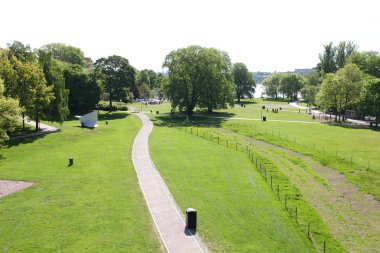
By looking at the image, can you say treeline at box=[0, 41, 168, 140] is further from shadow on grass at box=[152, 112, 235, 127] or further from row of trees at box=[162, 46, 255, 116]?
shadow on grass at box=[152, 112, 235, 127]

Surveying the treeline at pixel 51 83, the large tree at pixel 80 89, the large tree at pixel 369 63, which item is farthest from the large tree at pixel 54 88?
the large tree at pixel 369 63

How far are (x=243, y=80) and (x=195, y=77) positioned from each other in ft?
186

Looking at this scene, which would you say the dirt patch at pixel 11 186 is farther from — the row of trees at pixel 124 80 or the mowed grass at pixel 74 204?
the row of trees at pixel 124 80

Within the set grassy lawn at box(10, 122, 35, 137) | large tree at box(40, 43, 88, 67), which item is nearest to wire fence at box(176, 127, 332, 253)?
grassy lawn at box(10, 122, 35, 137)

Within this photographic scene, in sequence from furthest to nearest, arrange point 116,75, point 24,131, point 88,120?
point 116,75 < point 88,120 < point 24,131

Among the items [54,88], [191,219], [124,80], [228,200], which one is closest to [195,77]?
[124,80]

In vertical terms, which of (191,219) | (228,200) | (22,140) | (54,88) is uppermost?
(54,88)

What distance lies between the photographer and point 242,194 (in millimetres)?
28328

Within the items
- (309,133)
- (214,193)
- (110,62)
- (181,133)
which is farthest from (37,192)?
(110,62)

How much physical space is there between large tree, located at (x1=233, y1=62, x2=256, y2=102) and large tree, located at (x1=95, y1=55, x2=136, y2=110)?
56.2 metres

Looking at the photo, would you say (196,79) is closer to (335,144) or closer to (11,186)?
(335,144)

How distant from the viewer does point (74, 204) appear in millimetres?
25656

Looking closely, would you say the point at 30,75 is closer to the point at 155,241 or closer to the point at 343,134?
the point at 155,241

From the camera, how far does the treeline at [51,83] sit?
47891 millimetres
